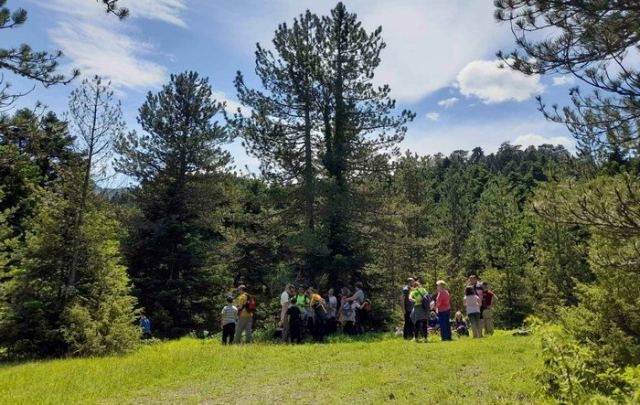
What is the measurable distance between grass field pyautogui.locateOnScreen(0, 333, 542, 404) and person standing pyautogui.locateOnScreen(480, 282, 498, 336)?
328 centimetres

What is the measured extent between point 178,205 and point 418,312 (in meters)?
15.1

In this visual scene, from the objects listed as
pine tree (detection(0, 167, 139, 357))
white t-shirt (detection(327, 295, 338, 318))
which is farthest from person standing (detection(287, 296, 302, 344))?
pine tree (detection(0, 167, 139, 357))

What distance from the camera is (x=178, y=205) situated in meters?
24.1

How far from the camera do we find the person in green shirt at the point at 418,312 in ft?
42.1

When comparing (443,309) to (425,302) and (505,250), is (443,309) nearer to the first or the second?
(425,302)

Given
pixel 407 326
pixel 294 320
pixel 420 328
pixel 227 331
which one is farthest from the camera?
pixel 227 331

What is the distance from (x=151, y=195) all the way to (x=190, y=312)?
609 cm

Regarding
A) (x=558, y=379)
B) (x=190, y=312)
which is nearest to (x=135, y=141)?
(x=190, y=312)

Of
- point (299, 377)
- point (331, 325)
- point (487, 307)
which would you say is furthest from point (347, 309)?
point (299, 377)

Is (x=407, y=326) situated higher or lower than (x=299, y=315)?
lower

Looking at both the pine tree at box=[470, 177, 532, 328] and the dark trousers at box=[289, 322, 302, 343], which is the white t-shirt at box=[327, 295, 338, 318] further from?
the pine tree at box=[470, 177, 532, 328]

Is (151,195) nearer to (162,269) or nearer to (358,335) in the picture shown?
(162,269)

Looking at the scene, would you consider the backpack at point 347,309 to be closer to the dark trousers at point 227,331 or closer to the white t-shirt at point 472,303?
the dark trousers at point 227,331

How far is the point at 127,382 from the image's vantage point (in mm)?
8102
